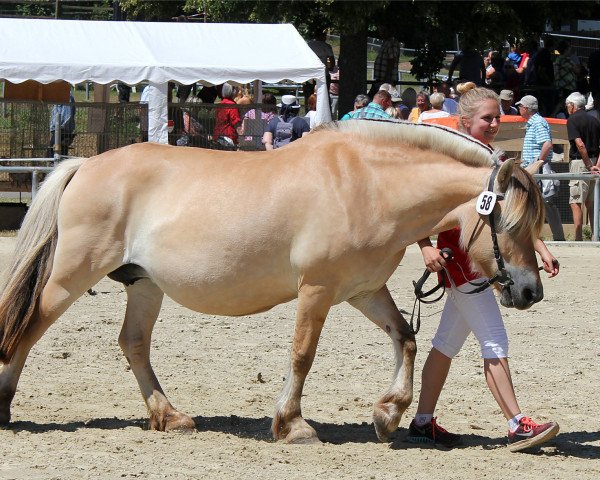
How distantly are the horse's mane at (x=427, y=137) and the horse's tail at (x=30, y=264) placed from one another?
1.67 meters

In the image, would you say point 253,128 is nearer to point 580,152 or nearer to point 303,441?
point 580,152

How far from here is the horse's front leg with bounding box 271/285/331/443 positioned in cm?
564

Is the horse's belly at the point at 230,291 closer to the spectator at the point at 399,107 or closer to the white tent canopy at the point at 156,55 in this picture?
the white tent canopy at the point at 156,55

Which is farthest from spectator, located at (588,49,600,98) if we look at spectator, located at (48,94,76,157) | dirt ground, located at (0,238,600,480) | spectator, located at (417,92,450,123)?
dirt ground, located at (0,238,600,480)

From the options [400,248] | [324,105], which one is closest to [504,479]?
[400,248]

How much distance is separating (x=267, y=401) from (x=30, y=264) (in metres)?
1.69

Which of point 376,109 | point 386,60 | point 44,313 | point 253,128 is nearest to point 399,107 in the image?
point 253,128

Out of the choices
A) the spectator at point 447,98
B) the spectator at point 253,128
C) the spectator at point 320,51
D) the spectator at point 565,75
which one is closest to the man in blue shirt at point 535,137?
the spectator at point 447,98

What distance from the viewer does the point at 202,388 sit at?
279 inches

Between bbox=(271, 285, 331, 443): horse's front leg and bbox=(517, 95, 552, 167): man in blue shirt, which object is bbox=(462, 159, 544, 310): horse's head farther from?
bbox=(517, 95, 552, 167): man in blue shirt

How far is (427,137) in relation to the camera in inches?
222

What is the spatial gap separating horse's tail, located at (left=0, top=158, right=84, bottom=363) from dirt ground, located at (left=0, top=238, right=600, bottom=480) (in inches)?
21.6

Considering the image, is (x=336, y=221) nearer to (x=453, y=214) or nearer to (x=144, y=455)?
(x=453, y=214)

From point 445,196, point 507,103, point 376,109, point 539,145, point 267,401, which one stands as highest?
point 445,196
